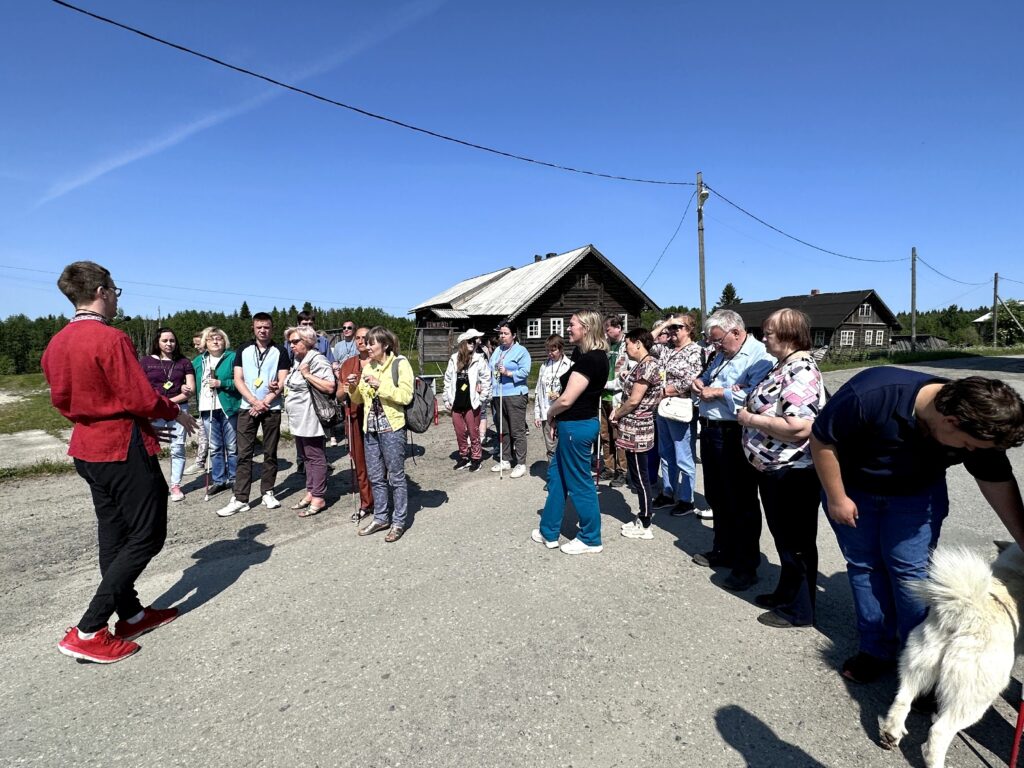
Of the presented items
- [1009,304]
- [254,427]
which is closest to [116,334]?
[254,427]

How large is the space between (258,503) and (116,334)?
3267 mm

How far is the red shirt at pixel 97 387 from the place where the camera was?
2904mm

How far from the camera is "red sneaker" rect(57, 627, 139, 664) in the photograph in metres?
2.99

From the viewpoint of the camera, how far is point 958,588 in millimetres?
2094

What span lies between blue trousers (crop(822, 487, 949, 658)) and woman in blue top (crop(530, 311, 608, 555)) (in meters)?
1.79

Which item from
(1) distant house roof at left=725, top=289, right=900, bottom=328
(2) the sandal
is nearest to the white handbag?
(2) the sandal

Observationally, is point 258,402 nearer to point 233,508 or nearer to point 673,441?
point 233,508

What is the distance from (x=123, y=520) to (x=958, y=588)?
4.29 m

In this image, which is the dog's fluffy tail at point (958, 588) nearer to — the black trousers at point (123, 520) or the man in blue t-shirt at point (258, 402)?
the black trousers at point (123, 520)

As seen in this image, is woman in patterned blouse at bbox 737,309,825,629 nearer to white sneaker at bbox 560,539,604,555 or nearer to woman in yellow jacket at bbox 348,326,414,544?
white sneaker at bbox 560,539,604,555

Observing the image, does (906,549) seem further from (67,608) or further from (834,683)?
(67,608)

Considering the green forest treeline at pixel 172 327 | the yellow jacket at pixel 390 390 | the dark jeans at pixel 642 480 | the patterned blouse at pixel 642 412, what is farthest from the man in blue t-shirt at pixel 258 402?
the green forest treeline at pixel 172 327

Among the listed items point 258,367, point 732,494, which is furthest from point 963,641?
point 258,367

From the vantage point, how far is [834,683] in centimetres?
273
